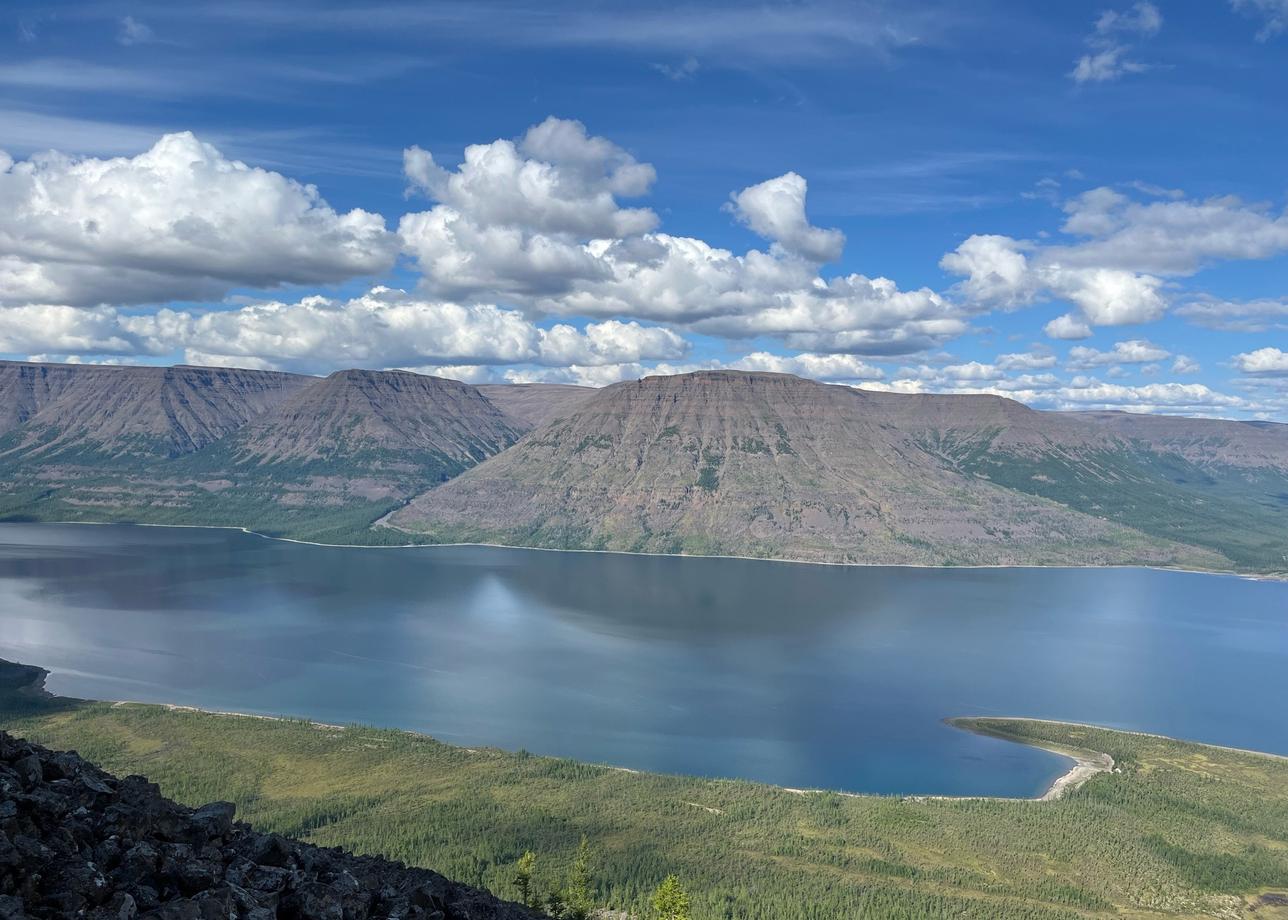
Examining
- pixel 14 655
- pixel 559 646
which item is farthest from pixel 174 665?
pixel 559 646

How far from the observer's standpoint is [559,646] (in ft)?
648

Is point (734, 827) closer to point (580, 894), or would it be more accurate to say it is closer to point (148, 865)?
point (580, 894)

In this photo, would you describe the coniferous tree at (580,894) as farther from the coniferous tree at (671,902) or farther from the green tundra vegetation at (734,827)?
the coniferous tree at (671,902)

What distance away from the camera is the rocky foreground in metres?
22.5

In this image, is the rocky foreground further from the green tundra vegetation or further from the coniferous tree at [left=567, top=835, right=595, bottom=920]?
the green tundra vegetation

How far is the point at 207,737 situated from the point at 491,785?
43.2 m

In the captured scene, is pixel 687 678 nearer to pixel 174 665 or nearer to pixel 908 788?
pixel 908 788

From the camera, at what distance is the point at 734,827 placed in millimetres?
92312

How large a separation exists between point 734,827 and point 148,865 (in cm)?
7530

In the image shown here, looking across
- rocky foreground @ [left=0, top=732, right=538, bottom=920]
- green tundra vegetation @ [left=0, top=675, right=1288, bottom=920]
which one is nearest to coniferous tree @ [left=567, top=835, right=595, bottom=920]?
green tundra vegetation @ [left=0, top=675, right=1288, bottom=920]

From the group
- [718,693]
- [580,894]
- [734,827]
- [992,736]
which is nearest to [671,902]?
[580,894]

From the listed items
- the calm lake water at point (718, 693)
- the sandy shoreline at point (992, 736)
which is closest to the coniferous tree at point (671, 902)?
the sandy shoreline at point (992, 736)

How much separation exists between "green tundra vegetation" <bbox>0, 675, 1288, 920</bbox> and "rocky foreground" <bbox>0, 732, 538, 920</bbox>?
3330cm

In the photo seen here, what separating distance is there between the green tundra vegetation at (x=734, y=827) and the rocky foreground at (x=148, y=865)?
33301mm
